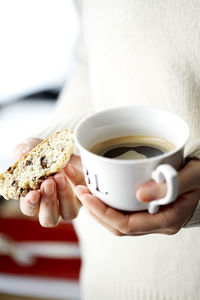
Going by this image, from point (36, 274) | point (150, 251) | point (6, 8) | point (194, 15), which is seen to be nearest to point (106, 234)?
point (150, 251)

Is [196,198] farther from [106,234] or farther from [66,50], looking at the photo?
[66,50]

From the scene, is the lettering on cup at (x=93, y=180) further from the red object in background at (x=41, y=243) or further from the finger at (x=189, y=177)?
the red object in background at (x=41, y=243)

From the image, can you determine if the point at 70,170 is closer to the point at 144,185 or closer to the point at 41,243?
the point at 144,185

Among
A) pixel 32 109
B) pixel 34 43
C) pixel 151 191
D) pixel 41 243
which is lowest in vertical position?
pixel 41 243

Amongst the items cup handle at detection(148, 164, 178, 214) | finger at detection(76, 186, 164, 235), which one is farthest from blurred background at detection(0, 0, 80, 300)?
cup handle at detection(148, 164, 178, 214)

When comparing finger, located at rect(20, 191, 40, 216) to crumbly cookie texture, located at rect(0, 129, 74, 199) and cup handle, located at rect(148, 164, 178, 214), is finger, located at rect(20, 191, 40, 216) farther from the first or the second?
cup handle, located at rect(148, 164, 178, 214)

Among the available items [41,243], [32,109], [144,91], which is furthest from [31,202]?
[32,109]
